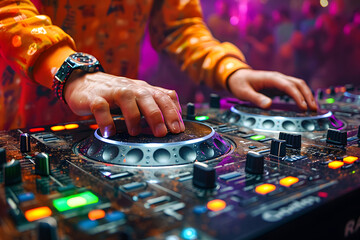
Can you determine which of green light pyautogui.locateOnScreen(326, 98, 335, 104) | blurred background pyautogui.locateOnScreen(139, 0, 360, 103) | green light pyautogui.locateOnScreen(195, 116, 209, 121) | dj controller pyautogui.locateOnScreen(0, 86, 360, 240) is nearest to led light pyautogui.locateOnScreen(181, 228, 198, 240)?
dj controller pyautogui.locateOnScreen(0, 86, 360, 240)

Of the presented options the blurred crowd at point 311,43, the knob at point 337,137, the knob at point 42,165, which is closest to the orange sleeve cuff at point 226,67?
the knob at point 337,137

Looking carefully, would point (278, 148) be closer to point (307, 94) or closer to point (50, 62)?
point (307, 94)

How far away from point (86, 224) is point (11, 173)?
0.85 feet

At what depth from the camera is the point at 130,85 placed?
104 cm

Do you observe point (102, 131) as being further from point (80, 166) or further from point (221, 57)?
point (221, 57)

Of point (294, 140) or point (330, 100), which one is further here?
point (330, 100)

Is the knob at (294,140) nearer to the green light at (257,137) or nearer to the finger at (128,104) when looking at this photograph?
the green light at (257,137)

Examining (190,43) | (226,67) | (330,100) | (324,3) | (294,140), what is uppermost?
(324,3)

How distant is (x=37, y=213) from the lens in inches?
23.9

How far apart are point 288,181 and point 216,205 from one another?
23 cm

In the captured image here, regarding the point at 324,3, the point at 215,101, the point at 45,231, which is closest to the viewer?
the point at 45,231

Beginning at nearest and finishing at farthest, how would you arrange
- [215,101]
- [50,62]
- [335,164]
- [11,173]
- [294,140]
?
[11,173]
[335,164]
[294,140]
[50,62]
[215,101]

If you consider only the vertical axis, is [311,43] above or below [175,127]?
above

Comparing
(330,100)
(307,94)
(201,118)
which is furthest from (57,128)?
(330,100)
